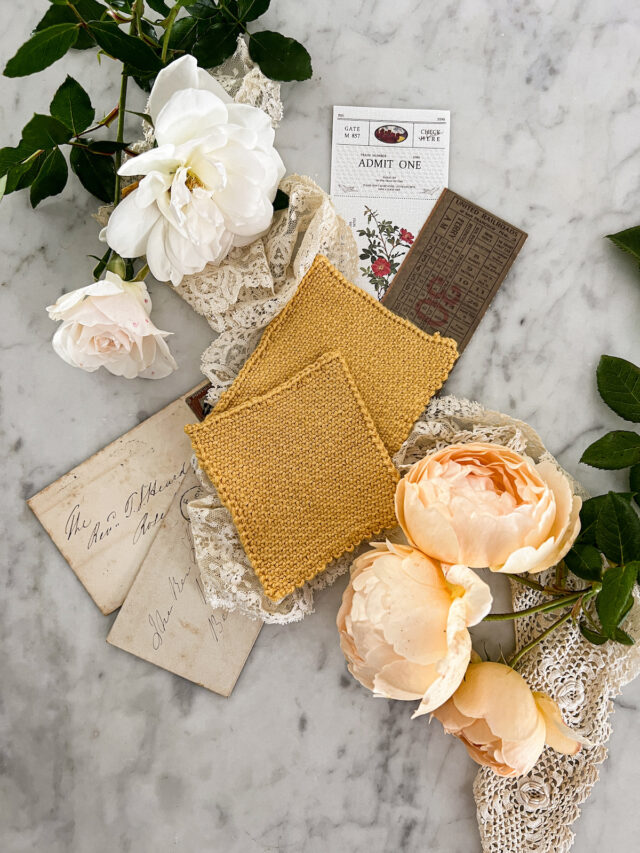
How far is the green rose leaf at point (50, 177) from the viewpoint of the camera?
61cm

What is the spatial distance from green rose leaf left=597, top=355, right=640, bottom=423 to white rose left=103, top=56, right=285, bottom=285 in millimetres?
383

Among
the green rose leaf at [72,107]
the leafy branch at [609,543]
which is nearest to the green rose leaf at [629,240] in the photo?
the leafy branch at [609,543]

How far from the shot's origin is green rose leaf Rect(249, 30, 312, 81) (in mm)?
635

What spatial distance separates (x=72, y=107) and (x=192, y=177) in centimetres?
14

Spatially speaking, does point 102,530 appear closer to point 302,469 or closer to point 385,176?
point 302,469

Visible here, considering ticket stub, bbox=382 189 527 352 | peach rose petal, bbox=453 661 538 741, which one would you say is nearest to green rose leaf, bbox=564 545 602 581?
peach rose petal, bbox=453 661 538 741

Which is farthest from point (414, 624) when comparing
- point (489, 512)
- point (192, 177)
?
point (192, 177)

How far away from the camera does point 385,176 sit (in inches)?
26.9

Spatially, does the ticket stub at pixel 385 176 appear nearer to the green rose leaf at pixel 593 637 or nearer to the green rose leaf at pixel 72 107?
the green rose leaf at pixel 72 107

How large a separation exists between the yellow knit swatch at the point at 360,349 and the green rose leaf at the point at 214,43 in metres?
0.22

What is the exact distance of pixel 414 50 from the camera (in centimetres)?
69

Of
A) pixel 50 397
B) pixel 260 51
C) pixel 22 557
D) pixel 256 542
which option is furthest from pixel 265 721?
pixel 260 51

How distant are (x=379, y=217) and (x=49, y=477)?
0.45 m

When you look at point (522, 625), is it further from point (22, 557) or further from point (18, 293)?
point (18, 293)
